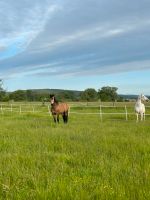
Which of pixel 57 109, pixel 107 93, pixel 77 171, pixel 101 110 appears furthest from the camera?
pixel 107 93

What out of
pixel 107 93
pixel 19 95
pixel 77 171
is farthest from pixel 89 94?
pixel 77 171

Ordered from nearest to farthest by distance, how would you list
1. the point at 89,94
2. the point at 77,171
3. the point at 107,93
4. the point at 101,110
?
the point at 77,171 < the point at 101,110 < the point at 107,93 < the point at 89,94

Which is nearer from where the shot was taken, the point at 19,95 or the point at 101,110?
the point at 101,110

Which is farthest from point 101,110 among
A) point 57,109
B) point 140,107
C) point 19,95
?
point 19,95

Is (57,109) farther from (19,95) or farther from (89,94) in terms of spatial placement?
(19,95)

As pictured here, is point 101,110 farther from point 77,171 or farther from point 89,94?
point 89,94

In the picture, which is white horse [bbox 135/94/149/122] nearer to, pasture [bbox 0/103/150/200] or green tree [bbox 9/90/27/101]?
pasture [bbox 0/103/150/200]

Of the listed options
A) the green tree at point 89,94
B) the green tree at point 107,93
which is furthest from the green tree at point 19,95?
the green tree at point 107,93

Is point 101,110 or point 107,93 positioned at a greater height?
point 107,93

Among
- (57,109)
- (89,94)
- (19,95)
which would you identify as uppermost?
(89,94)

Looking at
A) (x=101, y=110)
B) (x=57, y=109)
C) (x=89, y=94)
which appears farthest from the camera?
(x=89, y=94)

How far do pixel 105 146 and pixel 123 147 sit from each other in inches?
20.7

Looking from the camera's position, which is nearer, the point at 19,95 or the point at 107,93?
the point at 107,93

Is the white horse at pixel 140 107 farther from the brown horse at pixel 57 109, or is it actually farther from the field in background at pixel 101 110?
the brown horse at pixel 57 109
